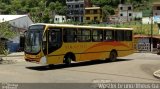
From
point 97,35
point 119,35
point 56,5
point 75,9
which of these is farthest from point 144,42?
point 56,5

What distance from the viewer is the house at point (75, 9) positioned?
136 metres

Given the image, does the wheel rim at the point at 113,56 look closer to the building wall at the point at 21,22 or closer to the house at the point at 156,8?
the building wall at the point at 21,22

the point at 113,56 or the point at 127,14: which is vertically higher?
the point at 113,56

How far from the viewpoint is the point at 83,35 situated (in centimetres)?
2711

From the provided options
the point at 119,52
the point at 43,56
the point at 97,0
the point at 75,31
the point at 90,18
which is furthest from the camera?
the point at 97,0

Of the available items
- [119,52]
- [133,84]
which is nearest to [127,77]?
[133,84]

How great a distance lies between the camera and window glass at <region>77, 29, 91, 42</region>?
87.2ft

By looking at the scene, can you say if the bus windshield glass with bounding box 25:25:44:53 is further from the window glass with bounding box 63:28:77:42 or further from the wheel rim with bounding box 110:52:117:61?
the wheel rim with bounding box 110:52:117:61

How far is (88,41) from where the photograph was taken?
27719 millimetres

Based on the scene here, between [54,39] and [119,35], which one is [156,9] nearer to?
[119,35]

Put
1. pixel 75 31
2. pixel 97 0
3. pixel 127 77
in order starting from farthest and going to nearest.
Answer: pixel 97 0
pixel 75 31
pixel 127 77

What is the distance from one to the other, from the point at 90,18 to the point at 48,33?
102564 millimetres

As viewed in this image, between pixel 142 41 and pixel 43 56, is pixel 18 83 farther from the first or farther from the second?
pixel 142 41

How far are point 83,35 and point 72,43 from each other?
1.52 m
